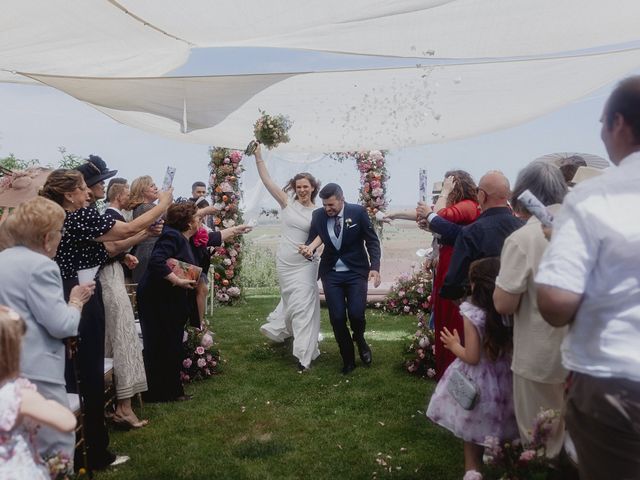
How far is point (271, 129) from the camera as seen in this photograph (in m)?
5.97

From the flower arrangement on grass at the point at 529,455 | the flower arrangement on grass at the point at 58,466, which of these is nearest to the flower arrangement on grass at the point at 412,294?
the flower arrangement on grass at the point at 529,455

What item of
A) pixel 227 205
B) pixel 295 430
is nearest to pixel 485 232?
pixel 295 430

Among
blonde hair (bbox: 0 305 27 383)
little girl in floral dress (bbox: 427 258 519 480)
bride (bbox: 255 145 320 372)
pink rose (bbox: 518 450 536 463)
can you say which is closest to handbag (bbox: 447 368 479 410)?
little girl in floral dress (bbox: 427 258 519 480)

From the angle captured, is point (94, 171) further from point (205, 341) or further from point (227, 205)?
point (227, 205)

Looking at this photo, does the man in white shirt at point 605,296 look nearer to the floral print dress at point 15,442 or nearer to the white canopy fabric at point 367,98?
the floral print dress at point 15,442

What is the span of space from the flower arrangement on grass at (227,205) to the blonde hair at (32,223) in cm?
930

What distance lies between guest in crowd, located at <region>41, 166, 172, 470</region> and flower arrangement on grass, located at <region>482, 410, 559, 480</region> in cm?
239

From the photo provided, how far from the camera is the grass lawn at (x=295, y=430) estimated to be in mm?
3965

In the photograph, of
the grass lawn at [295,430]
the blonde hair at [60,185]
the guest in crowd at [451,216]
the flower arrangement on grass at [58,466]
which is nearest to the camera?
the flower arrangement on grass at [58,466]

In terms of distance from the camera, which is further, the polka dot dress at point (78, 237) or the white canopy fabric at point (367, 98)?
the white canopy fabric at point (367, 98)

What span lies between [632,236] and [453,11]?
322cm

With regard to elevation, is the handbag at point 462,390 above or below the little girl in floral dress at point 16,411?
below

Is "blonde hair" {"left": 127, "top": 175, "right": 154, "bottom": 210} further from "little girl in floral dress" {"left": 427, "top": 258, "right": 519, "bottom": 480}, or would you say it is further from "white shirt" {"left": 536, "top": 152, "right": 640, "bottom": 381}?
"white shirt" {"left": 536, "top": 152, "right": 640, "bottom": 381}

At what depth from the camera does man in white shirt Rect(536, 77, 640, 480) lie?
174 centimetres
